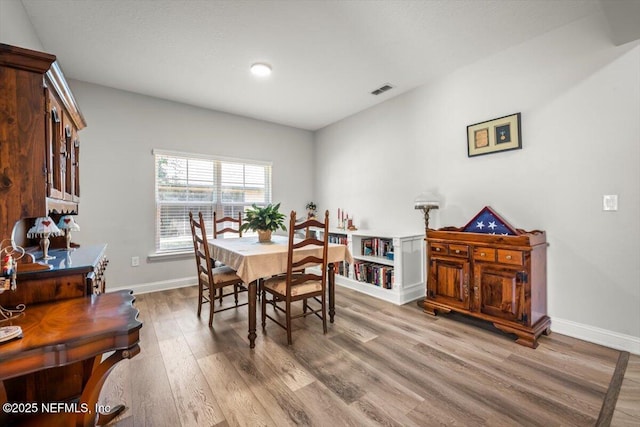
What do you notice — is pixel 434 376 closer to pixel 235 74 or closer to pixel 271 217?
pixel 271 217

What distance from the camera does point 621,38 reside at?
6.83 ft

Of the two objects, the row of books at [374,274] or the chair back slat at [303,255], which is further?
the row of books at [374,274]

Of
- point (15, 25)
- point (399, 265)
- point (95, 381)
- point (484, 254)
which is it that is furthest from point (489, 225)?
point (15, 25)

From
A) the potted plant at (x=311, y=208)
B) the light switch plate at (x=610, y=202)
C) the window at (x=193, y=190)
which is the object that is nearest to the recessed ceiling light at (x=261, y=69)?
the window at (x=193, y=190)

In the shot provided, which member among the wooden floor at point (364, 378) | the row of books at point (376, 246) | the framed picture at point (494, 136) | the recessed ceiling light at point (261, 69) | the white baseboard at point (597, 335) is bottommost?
the wooden floor at point (364, 378)

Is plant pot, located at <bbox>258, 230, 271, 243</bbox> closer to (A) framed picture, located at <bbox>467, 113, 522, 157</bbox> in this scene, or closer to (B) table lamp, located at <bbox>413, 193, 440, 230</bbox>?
(B) table lamp, located at <bbox>413, 193, 440, 230</bbox>

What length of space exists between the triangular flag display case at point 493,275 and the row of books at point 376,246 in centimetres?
74

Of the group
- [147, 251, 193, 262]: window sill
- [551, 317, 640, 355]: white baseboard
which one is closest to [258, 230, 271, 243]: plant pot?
[147, 251, 193, 262]: window sill

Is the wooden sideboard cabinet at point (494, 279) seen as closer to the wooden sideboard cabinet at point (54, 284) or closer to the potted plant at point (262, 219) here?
the potted plant at point (262, 219)

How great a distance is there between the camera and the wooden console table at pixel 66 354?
996 mm

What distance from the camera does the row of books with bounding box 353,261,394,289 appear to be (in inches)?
133

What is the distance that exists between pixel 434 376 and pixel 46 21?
4.04m

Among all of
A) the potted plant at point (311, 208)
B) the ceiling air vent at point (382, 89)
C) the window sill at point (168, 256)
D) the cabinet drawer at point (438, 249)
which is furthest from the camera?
the potted plant at point (311, 208)

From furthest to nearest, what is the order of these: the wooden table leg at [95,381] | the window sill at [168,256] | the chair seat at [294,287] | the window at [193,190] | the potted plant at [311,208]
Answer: the potted plant at [311,208] < the window at [193,190] < the window sill at [168,256] < the chair seat at [294,287] < the wooden table leg at [95,381]
